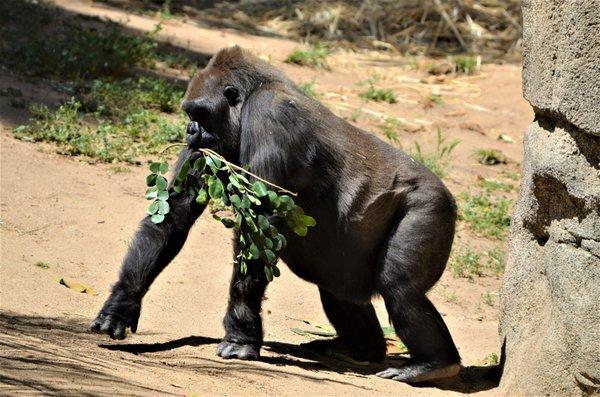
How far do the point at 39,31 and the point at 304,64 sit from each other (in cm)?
328

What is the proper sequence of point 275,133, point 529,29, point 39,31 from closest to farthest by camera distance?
point 529,29
point 275,133
point 39,31

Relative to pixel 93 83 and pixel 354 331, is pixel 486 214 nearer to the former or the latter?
pixel 354 331

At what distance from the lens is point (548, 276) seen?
17.0ft

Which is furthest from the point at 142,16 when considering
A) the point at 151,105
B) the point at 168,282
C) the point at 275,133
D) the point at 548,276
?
the point at 548,276

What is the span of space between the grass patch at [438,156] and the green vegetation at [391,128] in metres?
0.23

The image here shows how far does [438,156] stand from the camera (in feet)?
32.9

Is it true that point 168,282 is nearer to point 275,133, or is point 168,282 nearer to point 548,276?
point 275,133

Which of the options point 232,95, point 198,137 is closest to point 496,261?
point 232,95

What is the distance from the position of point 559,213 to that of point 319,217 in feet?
4.59

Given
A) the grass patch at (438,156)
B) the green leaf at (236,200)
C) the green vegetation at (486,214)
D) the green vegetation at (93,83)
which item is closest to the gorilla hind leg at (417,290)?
the green leaf at (236,200)

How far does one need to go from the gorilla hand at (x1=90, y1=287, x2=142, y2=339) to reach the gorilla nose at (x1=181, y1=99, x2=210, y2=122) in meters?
1.13

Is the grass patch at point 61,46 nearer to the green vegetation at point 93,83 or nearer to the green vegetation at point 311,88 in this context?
the green vegetation at point 93,83

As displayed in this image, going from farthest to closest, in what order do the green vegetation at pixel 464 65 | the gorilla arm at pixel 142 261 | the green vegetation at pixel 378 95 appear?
the green vegetation at pixel 464 65 < the green vegetation at pixel 378 95 < the gorilla arm at pixel 142 261

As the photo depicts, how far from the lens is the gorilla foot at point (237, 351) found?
18.0ft
